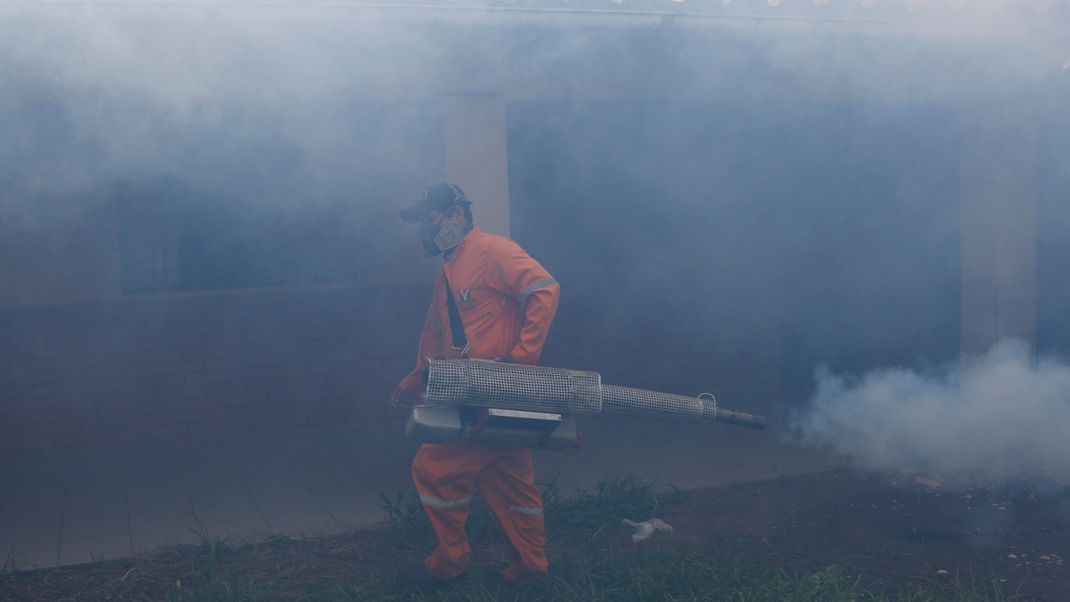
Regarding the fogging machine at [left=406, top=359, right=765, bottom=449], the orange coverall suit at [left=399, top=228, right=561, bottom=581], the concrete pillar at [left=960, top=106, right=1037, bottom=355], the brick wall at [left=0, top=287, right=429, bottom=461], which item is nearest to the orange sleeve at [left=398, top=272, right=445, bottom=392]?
the orange coverall suit at [left=399, top=228, right=561, bottom=581]

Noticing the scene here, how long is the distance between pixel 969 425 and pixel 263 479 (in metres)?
4.13

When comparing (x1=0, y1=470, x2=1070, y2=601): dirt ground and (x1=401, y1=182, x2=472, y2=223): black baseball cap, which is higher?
(x1=401, y1=182, x2=472, y2=223): black baseball cap

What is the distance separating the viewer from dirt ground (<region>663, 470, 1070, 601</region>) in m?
3.97

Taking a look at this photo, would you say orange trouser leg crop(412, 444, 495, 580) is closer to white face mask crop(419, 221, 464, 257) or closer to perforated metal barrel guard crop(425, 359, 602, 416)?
perforated metal barrel guard crop(425, 359, 602, 416)

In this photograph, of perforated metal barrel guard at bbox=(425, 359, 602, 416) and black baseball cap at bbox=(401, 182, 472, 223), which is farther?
black baseball cap at bbox=(401, 182, 472, 223)

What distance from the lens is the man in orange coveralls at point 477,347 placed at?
376 cm

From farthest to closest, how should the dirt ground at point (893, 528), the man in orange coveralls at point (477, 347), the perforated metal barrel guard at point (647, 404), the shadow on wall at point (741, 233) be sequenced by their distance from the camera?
the shadow on wall at point (741, 233), the dirt ground at point (893, 528), the man in orange coveralls at point (477, 347), the perforated metal barrel guard at point (647, 404)

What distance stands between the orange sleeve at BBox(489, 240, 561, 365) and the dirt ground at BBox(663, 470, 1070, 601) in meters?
1.38

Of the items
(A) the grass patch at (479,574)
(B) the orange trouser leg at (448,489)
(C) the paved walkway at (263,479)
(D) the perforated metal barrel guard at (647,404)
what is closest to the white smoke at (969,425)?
(C) the paved walkway at (263,479)

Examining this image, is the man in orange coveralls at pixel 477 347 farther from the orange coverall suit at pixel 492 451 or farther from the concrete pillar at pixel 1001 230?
the concrete pillar at pixel 1001 230

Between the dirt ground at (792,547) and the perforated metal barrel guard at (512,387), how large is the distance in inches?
41.9

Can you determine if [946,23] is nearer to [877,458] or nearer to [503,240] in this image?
[877,458]

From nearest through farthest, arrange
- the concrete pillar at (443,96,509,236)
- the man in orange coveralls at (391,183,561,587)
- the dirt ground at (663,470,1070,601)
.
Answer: the man in orange coveralls at (391,183,561,587) < the dirt ground at (663,470,1070,601) < the concrete pillar at (443,96,509,236)

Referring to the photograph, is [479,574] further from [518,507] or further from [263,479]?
[263,479]
